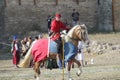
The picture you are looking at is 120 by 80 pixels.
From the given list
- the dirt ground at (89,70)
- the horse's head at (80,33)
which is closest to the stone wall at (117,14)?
the dirt ground at (89,70)

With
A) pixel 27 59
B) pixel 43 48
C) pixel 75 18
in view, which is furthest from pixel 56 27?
pixel 75 18

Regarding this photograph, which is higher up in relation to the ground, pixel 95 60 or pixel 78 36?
pixel 78 36

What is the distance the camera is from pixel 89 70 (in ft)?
74.2

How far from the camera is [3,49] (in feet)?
129

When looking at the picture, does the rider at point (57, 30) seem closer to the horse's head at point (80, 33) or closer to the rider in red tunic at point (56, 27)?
the rider in red tunic at point (56, 27)

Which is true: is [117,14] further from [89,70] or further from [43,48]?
[43,48]

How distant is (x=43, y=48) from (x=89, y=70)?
5109 mm

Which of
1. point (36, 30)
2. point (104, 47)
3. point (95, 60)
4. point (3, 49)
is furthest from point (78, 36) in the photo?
point (36, 30)

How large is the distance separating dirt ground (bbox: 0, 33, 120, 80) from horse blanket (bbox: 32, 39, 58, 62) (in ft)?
3.97

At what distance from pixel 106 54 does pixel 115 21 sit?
12.3 meters

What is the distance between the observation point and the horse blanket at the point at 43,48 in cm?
1783

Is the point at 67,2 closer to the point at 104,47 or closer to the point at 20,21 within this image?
the point at 20,21

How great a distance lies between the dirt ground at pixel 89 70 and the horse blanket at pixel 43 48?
47.6 inches

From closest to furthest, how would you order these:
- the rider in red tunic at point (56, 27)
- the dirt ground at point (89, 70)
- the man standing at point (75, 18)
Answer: the rider in red tunic at point (56, 27) → the dirt ground at point (89, 70) → the man standing at point (75, 18)
